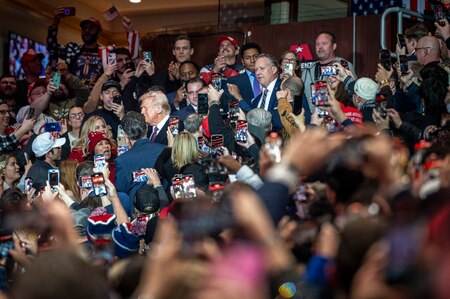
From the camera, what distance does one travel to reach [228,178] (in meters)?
5.70

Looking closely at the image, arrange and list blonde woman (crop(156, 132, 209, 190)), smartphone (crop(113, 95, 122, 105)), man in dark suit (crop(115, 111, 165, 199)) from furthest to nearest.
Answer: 1. smartphone (crop(113, 95, 122, 105))
2. man in dark suit (crop(115, 111, 165, 199))
3. blonde woman (crop(156, 132, 209, 190))

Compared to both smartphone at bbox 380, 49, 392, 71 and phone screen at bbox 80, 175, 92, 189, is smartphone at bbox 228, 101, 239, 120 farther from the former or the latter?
smartphone at bbox 380, 49, 392, 71

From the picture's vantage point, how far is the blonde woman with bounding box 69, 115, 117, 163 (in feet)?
27.5

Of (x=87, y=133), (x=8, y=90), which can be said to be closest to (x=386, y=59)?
(x=87, y=133)

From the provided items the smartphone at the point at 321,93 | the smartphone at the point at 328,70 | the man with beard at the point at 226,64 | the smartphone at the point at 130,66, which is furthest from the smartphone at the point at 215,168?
the smartphone at the point at 130,66

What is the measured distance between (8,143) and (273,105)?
121 inches

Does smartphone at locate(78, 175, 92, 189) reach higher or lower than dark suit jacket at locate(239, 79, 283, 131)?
lower

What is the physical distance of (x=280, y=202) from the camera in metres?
3.89

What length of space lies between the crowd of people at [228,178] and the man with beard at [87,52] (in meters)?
0.02

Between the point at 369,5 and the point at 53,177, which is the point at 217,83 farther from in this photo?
the point at 369,5

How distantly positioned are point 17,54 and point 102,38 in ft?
7.20

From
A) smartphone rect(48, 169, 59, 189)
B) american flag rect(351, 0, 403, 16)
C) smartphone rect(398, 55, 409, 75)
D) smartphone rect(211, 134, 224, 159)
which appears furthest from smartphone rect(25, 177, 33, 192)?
american flag rect(351, 0, 403, 16)

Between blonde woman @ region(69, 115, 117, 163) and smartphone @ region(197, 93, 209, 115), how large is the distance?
1.11 metres

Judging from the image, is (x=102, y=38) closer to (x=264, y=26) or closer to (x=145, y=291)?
(x=264, y=26)
